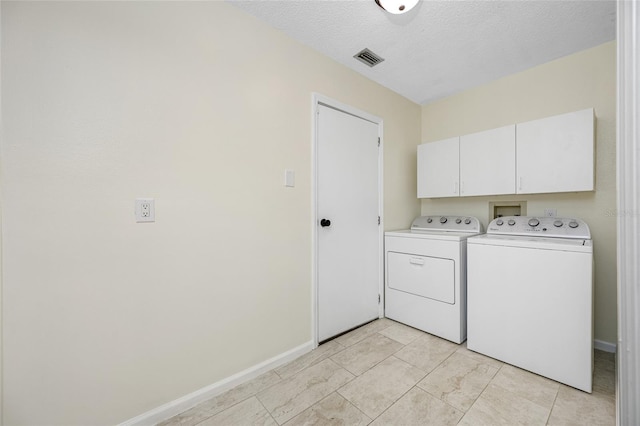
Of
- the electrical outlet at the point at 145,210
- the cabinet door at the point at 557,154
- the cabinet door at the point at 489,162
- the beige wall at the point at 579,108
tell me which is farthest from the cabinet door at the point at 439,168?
the electrical outlet at the point at 145,210

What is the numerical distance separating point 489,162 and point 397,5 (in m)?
1.59

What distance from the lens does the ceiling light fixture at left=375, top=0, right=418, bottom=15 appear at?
4.89ft

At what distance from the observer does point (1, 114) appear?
101 centimetres

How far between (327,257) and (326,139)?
1.04 metres

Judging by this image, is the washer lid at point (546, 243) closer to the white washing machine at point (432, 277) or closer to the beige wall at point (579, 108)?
the white washing machine at point (432, 277)

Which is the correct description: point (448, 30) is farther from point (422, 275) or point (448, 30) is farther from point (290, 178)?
point (422, 275)

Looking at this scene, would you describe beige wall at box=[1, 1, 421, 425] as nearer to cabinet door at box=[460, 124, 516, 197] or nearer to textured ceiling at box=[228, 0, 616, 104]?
textured ceiling at box=[228, 0, 616, 104]

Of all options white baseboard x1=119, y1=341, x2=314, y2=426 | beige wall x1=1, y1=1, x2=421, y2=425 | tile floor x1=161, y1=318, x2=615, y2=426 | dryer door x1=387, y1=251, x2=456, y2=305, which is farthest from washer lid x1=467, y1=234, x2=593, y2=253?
white baseboard x1=119, y1=341, x2=314, y2=426

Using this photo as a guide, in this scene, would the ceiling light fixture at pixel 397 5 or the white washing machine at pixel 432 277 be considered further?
the white washing machine at pixel 432 277

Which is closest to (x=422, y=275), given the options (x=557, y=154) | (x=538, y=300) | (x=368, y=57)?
(x=538, y=300)

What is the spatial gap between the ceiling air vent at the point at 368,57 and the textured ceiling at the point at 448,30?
46 millimetres

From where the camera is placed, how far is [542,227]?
2074 mm

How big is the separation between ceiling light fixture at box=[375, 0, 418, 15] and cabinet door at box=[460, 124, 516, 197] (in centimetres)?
139

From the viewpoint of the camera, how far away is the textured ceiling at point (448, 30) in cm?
162
